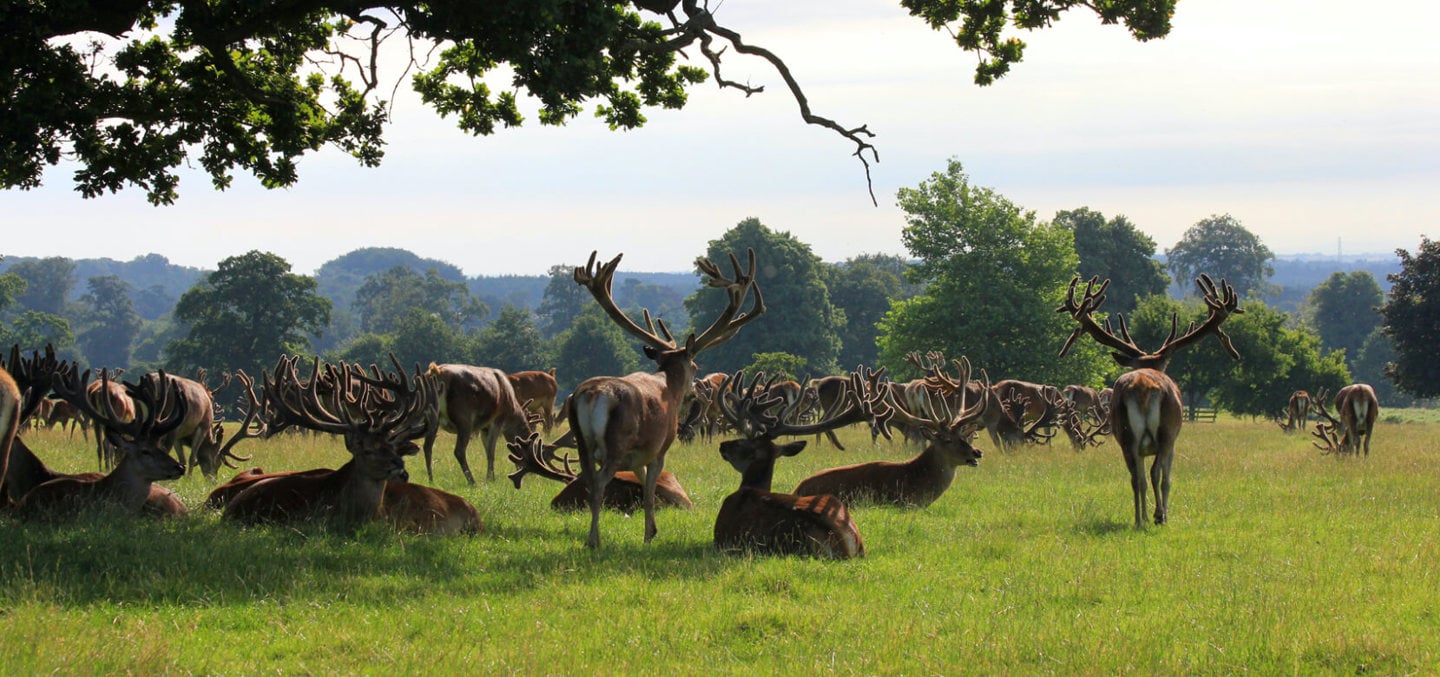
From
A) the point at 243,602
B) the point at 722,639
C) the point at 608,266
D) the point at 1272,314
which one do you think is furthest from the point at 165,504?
the point at 1272,314

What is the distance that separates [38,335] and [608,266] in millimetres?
82297

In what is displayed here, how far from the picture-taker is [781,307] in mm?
70500

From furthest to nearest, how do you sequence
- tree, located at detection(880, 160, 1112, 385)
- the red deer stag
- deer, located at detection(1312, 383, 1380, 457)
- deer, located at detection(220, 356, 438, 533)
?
tree, located at detection(880, 160, 1112, 385) < deer, located at detection(1312, 383, 1380, 457) < the red deer stag < deer, located at detection(220, 356, 438, 533)

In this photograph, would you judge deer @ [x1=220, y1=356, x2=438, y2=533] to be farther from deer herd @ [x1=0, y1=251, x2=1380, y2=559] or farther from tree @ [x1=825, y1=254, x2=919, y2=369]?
tree @ [x1=825, y1=254, x2=919, y2=369]

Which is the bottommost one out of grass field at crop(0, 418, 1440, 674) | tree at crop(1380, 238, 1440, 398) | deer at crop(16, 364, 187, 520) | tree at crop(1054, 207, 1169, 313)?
grass field at crop(0, 418, 1440, 674)

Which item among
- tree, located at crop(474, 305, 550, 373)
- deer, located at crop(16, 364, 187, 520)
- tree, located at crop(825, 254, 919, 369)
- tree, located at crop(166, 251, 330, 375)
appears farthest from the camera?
tree, located at crop(825, 254, 919, 369)

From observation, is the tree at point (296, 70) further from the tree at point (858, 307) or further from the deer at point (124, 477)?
the tree at point (858, 307)

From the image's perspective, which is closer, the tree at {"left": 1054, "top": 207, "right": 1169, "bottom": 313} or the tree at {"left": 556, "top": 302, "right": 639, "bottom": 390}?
the tree at {"left": 1054, "top": 207, "right": 1169, "bottom": 313}

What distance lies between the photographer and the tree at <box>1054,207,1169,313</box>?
68688 millimetres

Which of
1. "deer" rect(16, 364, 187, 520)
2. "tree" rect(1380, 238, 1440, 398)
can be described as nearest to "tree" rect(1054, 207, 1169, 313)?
A: "tree" rect(1380, 238, 1440, 398)

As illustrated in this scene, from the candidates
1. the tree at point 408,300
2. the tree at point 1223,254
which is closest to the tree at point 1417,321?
the tree at point 1223,254

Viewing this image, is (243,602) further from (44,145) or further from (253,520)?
(44,145)

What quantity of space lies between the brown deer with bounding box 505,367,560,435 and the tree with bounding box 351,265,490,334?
11260 cm

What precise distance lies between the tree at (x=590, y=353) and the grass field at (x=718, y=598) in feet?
226
